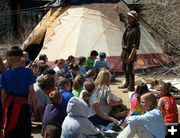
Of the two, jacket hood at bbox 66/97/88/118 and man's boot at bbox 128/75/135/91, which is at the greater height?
jacket hood at bbox 66/97/88/118

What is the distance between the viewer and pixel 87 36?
14.0 m

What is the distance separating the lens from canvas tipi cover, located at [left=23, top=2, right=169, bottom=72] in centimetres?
1371

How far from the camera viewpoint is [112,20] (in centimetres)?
1443

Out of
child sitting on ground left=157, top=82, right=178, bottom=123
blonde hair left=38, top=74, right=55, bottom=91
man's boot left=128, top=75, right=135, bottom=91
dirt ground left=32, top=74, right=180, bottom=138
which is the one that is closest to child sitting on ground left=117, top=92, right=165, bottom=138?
child sitting on ground left=157, top=82, right=178, bottom=123

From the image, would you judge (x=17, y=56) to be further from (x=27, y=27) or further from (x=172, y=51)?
(x=27, y=27)

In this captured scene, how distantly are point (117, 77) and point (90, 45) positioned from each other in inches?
50.5

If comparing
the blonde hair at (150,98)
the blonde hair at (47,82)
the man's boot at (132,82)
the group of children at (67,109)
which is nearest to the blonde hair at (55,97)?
the group of children at (67,109)

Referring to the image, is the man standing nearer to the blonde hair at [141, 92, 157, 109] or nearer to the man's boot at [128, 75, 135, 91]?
the man's boot at [128, 75, 135, 91]

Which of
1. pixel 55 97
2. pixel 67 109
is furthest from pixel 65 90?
pixel 67 109

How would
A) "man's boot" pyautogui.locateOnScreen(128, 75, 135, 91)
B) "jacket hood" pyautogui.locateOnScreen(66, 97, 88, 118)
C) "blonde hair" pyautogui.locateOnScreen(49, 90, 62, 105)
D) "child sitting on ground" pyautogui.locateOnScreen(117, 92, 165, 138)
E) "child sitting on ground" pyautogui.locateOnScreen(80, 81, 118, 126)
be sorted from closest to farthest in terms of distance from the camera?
"child sitting on ground" pyautogui.locateOnScreen(117, 92, 165, 138) < "jacket hood" pyautogui.locateOnScreen(66, 97, 88, 118) < "blonde hair" pyautogui.locateOnScreen(49, 90, 62, 105) < "child sitting on ground" pyautogui.locateOnScreen(80, 81, 118, 126) < "man's boot" pyautogui.locateOnScreen(128, 75, 135, 91)

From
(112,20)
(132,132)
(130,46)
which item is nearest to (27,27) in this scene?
(112,20)

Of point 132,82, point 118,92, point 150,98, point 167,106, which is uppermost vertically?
point 150,98

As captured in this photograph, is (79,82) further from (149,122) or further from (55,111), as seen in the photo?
(149,122)

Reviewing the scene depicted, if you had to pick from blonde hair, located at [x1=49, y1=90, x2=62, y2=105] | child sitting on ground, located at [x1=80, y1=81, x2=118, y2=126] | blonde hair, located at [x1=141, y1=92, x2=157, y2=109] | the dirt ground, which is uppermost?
blonde hair, located at [x1=141, y1=92, x2=157, y2=109]
